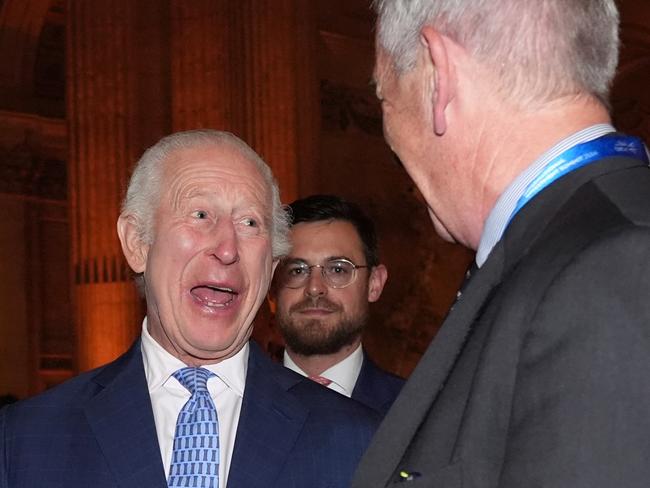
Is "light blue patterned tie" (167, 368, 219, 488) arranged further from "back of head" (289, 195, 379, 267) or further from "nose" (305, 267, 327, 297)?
"back of head" (289, 195, 379, 267)

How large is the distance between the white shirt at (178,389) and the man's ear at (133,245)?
7.7 inches

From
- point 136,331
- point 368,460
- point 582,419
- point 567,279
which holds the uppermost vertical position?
point 567,279

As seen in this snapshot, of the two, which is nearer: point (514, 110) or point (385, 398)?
point (514, 110)

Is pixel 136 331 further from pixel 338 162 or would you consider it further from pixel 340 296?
pixel 340 296

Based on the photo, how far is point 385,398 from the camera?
483cm

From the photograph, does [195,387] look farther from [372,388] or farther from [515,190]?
[372,388]

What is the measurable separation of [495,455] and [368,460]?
0.24 meters

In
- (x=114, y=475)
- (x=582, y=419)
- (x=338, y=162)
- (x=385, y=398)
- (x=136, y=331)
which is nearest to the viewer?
(x=582, y=419)

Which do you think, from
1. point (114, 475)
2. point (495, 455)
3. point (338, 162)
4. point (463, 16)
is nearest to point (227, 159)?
point (114, 475)

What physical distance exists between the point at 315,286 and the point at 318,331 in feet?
0.66

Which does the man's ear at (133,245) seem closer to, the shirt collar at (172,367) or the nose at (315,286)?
the shirt collar at (172,367)

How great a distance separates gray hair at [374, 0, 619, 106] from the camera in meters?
1.74

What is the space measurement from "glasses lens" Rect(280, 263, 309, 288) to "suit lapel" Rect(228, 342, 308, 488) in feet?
5.91

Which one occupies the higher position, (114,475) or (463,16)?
(463,16)
